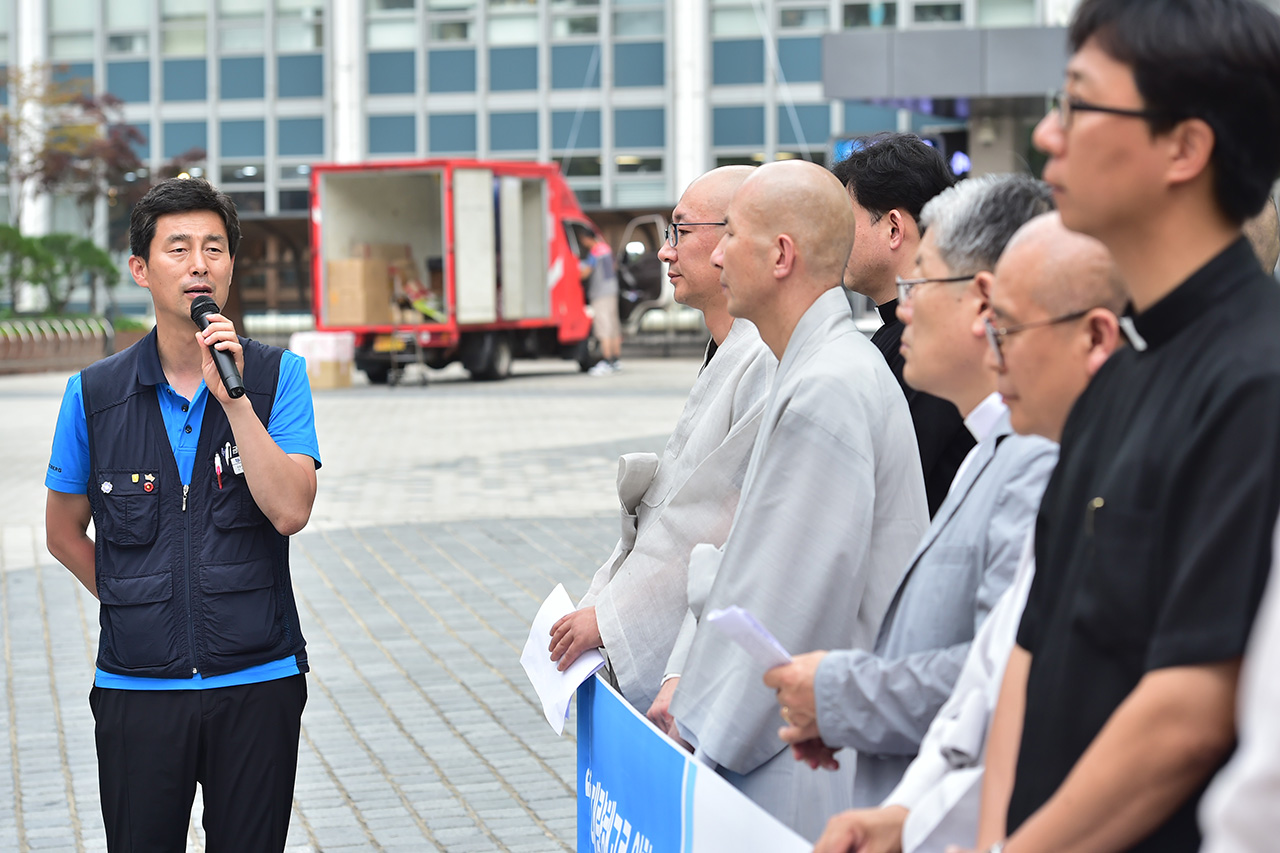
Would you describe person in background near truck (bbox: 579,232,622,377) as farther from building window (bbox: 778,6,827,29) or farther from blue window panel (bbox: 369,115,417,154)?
blue window panel (bbox: 369,115,417,154)

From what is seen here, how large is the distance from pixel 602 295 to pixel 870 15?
15.3 m

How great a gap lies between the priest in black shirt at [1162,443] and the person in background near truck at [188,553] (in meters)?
1.90

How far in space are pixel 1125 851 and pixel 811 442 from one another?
3.39ft

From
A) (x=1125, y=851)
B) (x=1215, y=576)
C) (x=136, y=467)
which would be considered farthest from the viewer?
(x=136, y=467)

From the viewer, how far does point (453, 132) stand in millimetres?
40594

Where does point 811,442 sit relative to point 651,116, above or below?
below

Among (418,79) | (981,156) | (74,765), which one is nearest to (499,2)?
(418,79)

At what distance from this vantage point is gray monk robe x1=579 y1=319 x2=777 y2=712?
10.6 feet

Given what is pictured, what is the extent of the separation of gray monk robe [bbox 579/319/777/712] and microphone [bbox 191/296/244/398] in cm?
93

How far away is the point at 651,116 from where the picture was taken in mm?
39875

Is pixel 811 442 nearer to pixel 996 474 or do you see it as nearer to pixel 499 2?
pixel 996 474

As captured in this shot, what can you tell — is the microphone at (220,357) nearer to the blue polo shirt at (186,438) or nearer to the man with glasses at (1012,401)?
the blue polo shirt at (186,438)

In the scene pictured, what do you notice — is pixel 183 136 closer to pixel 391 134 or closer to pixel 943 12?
pixel 391 134

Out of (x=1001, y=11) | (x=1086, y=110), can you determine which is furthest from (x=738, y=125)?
(x=1086, y=110)
